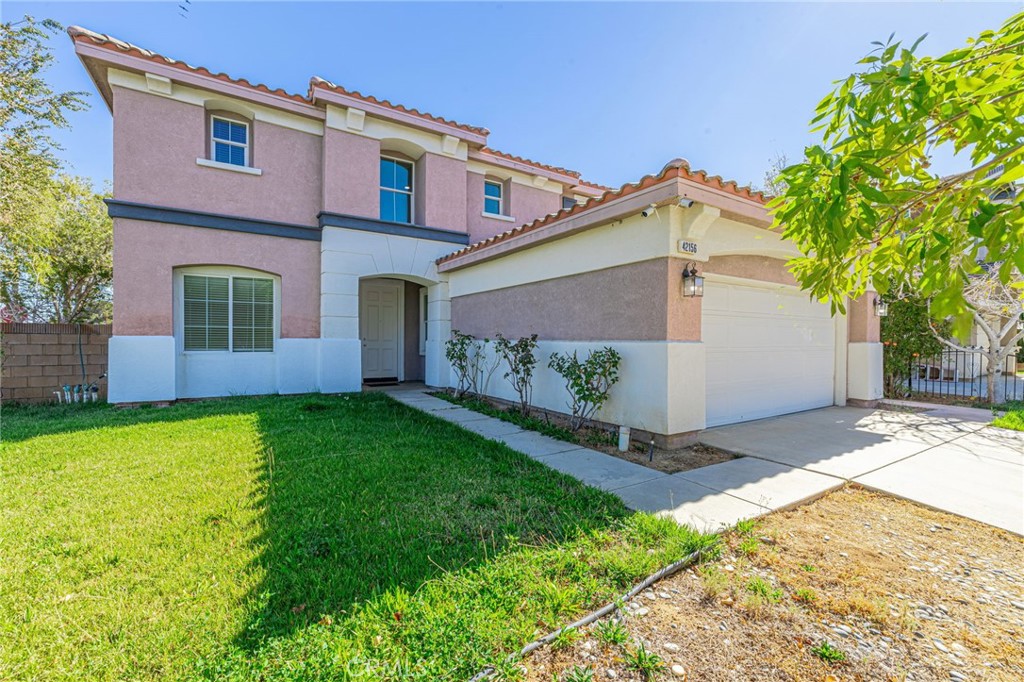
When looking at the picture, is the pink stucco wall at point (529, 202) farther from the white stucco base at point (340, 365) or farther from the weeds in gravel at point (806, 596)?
the weeds in gravel at point (806, 596)

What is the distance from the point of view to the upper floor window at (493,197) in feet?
42.4

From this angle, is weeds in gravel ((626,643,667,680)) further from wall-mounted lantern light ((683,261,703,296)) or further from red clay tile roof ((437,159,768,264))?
red clay tile roof ((437,159,768,264))

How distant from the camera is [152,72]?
27.9ft

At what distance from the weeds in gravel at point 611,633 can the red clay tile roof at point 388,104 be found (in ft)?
37.4

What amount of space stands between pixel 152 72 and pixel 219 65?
49.7 inches

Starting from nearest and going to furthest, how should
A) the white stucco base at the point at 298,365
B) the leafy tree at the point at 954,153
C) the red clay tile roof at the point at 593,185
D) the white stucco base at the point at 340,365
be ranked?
1. the leafy tree at the point at 954,153
2. the white stucco base at the point at 298,365
3. the white stucco base at the point at 340,365
4. the red clay tile roof at the point at 593,185

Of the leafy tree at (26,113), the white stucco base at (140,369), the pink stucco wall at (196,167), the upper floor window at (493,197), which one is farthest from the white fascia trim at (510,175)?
the leafy tree at (26,113)

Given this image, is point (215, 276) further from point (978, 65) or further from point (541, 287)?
point (978, 65)

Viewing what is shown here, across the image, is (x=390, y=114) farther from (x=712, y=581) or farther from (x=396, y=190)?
(x=712, y=581)

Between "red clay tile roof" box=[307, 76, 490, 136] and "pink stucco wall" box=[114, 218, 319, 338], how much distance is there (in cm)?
359

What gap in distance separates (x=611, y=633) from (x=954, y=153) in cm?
293

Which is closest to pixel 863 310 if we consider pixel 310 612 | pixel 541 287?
pixel 541 287

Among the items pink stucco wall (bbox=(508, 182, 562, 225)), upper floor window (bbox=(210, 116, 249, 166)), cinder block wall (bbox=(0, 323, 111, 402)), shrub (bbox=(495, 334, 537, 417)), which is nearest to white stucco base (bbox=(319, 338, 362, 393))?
shrub (bbox=(495, 334, 537, 417))

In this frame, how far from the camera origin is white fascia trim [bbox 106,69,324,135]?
8.44 metres
